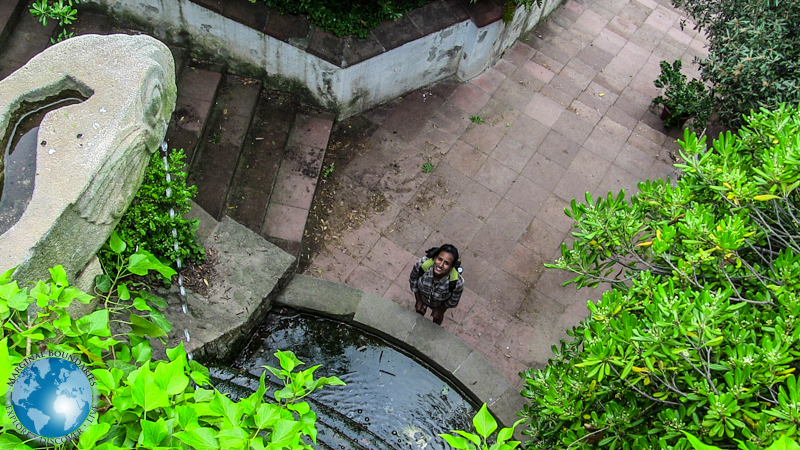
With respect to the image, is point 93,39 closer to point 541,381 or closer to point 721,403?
point 541,381

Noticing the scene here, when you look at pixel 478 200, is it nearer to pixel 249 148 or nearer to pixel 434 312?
pixel 434 312

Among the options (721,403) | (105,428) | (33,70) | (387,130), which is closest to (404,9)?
(387,130)

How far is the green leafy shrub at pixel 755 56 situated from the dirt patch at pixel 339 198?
4102 mm

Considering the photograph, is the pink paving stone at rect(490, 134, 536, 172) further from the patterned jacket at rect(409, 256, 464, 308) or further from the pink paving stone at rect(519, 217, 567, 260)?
the patterned jacket at rect(409, 256, 464, 308)

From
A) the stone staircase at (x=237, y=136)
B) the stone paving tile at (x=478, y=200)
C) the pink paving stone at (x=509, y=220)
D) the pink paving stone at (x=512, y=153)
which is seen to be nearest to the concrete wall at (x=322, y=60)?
the stone staircase at (x=237, y=136)

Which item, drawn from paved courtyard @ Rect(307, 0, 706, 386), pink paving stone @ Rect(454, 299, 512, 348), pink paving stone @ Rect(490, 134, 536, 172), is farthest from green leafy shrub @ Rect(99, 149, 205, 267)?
pink paving stone @ Rect(490, 134, 536, 172)

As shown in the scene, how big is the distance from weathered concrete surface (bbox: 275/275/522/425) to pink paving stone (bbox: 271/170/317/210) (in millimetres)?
1003

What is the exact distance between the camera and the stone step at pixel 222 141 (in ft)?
20.9

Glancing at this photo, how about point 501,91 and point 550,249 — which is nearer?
point 550,249

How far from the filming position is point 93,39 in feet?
15.2

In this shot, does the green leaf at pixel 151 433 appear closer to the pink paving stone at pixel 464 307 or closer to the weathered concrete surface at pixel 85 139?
the weathered concrete surface at pixel 85 139

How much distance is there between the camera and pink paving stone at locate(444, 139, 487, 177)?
764cm

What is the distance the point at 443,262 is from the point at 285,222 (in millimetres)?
2150

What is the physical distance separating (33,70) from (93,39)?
495 mm
